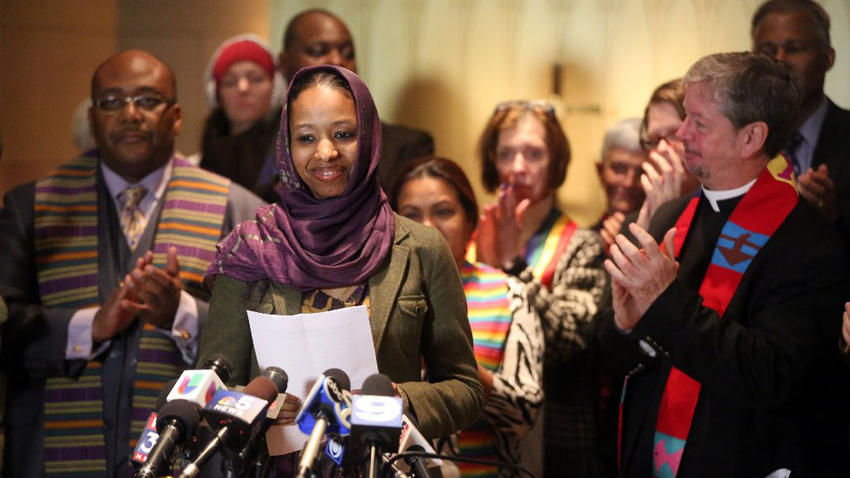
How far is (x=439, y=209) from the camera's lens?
3.46m

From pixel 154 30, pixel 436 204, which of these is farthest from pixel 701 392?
pixel 154 30

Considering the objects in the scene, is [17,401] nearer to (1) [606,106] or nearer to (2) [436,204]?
(2) [436,204]

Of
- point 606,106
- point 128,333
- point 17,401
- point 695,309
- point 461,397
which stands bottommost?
point 17,401

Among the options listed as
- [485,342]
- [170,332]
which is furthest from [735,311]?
[170,332]

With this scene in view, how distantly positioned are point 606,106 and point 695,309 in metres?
3.06

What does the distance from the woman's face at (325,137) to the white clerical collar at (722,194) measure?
1.24 metres

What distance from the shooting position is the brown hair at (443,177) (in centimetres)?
352

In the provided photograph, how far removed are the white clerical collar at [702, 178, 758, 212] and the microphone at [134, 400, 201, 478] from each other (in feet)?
5.98

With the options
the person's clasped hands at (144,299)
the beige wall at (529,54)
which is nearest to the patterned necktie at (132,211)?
the person's clasped hands at (144,299)

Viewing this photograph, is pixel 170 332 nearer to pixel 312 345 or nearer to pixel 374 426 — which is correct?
pixel 312 345

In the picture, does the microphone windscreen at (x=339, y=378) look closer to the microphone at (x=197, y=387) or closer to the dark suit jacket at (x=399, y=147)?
the microphone at (x=197, y=387)

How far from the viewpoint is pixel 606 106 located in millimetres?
5676

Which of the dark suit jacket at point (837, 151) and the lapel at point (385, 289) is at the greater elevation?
the dark suit jacket at point (837, 151)

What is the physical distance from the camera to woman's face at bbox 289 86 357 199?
2.44 meters
